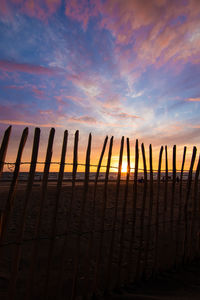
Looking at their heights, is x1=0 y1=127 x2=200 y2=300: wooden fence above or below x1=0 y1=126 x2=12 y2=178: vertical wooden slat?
below

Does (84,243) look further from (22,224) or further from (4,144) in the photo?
(4,144)

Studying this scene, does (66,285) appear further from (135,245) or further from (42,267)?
(135,245)

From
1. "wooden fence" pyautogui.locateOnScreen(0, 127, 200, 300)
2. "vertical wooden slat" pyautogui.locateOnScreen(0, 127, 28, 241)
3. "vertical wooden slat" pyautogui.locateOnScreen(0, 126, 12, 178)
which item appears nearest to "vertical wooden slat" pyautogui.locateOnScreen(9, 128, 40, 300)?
"wooden fence" pyautogui.locateOnScreen(0, 127, 200, 300)

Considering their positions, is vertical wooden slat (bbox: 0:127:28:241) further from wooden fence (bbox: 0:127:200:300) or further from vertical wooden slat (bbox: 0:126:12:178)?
vertical wooden slat (bbox: 0:126:12:178)

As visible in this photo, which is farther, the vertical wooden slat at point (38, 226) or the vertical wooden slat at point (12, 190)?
the vertical wooden slat at point (38, 226)

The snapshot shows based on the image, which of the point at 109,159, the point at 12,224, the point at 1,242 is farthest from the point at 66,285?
the point at 12,224

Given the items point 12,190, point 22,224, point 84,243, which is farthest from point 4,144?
point 84,243

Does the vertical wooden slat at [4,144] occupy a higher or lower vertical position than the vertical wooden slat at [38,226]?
higher

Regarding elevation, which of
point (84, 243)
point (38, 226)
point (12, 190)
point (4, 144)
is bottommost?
point (84, 243)

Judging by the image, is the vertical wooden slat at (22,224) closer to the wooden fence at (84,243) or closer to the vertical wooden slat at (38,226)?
the wooden fence at (84,243)

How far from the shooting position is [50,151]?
7.82 feet

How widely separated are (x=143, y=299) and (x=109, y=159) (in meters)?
1.79

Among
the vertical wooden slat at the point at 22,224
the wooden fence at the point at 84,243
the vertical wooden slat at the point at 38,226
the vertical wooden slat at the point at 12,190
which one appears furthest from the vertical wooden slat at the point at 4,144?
the vertical wooden slat at the point at 38,226

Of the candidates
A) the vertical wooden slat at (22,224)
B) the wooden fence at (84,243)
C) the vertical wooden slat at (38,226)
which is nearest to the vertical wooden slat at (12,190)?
the wooden fence at (84,243)
